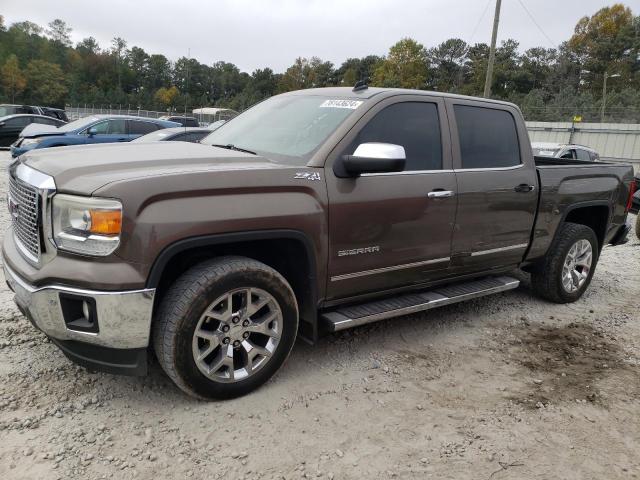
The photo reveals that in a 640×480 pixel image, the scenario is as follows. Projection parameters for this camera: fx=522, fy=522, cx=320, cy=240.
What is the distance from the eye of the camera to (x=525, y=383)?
11.9ft

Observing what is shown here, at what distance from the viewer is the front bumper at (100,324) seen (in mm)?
2588

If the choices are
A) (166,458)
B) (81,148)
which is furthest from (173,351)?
(81,148)

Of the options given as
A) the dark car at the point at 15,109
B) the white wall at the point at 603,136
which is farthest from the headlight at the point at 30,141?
the white wall at the point at 603,136

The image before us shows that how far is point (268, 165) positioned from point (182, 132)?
7572mm

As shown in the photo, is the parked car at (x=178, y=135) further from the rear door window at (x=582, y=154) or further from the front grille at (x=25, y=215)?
the rear door window at (x=582, y=154)

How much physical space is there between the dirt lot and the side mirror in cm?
141

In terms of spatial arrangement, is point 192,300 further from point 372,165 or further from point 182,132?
point 182,132

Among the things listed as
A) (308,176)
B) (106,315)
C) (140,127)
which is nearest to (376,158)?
(308,176)

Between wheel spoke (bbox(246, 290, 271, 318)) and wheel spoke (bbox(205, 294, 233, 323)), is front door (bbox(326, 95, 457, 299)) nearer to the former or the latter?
wheel spoke (bbox(246, 290, 271, 318))

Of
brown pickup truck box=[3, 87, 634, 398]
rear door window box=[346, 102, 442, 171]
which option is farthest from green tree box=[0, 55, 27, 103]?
rear door window box=[346, 102, 442, 171]

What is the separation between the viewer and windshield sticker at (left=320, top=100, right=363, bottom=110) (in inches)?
143

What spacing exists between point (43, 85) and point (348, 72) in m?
49.2

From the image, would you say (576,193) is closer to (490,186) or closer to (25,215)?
(490,186)

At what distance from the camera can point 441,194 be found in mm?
3766
